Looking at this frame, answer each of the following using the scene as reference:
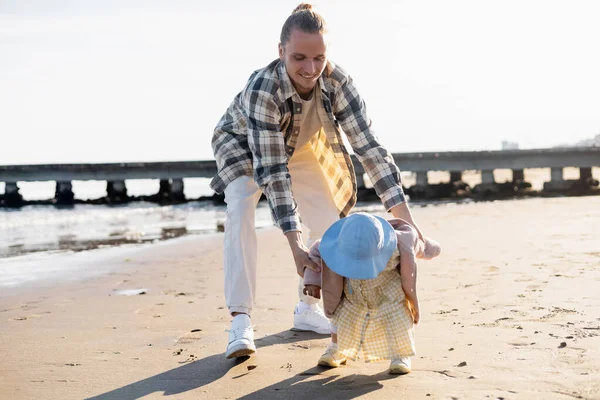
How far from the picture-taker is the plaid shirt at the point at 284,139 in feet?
12.7

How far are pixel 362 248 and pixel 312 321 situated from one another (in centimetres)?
128

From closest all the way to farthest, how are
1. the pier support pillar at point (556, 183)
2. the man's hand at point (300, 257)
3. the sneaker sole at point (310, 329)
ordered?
the man's hand at point (300, 257) < the sneaker sole at point (310, 329) < the pier support pillar at point (556, 183)

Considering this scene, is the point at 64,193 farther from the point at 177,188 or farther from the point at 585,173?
the point at 585,173

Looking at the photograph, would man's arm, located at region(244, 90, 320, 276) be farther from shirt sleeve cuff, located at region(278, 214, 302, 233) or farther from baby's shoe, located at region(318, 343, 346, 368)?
baby's shoe, located at region(318, 343, 346, 368)

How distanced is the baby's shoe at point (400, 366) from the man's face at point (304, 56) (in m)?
1.37

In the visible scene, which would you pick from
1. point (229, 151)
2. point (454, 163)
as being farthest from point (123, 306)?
point (454, 163)

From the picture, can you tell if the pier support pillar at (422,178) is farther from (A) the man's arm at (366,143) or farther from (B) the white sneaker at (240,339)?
(B) the white sneaker at (240,339)

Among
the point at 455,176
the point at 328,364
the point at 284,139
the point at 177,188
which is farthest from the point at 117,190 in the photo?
the point at 328,364

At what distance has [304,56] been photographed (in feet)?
12.2

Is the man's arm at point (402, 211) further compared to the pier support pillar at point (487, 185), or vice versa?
the pier support pillar at point (487, 185)

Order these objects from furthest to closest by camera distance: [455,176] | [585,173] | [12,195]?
[12,195] < [455,176] < [585,173]

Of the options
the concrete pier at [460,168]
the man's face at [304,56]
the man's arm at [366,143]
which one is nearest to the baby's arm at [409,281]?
the man's arm at [366,143]

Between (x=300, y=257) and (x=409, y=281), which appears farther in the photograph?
(x=300, y=257)

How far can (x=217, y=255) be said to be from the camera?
8.88 m
